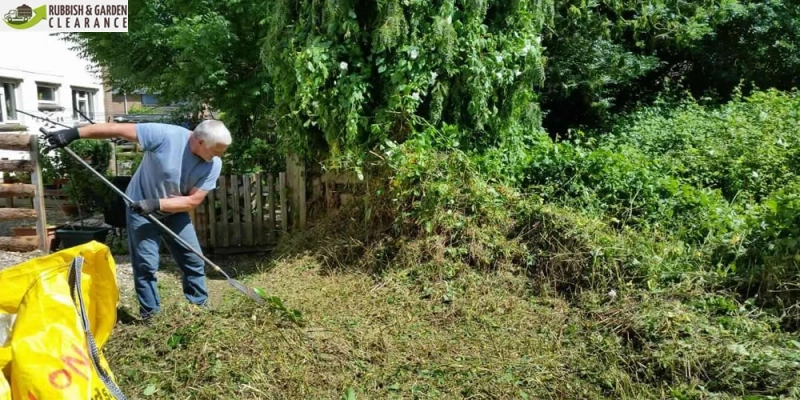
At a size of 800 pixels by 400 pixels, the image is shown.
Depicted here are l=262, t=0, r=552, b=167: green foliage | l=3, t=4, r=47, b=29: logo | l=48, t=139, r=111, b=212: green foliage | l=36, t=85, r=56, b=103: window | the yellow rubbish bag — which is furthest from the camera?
l=36, t=85, r=56, b=103: window

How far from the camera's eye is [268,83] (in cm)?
721

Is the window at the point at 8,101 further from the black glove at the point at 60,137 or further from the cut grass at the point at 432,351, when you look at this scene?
the cut grass at the point at 432,351

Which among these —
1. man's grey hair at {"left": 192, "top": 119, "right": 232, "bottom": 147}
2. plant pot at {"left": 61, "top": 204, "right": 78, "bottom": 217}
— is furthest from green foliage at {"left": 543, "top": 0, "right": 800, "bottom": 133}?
plant pot at {"left": 61, "top": 204, "right": 78, "bottom": 217}

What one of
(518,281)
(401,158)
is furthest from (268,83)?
(518,281)

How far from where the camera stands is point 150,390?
10.4 feet

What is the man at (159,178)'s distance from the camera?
12.9 feet

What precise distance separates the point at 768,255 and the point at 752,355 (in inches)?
38.2

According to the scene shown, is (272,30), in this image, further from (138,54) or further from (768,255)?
(768,255)

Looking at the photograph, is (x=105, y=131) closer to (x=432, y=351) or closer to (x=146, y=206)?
(x=146, y=206)

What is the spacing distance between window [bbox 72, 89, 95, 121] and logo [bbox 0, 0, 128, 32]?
7659 millimetres

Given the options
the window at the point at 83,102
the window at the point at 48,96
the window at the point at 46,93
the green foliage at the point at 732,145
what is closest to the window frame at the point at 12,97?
the window at the point at 48,96

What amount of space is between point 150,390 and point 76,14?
294 inches

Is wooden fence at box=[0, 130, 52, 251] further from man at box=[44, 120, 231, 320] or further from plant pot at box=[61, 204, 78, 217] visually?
man at box=[44, 120, 231, 320]

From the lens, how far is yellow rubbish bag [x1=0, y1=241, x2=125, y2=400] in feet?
7.39
